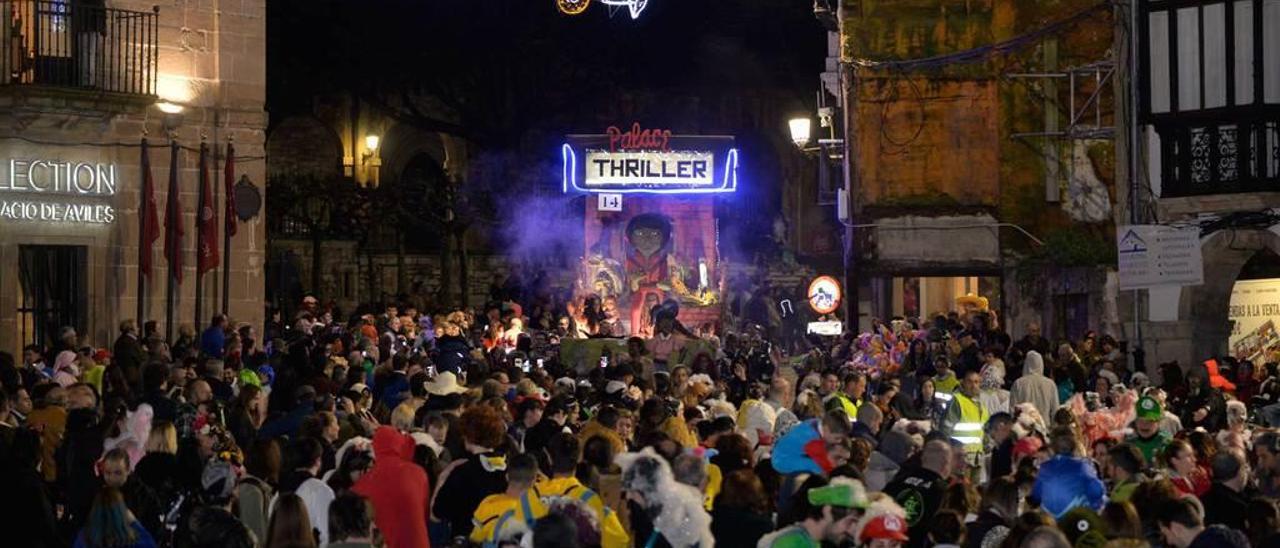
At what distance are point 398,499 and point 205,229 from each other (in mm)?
16139

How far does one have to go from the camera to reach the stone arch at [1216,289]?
1017 inches

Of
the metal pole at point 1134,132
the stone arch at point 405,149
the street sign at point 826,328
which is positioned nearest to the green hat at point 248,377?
the metal pole at point 1134,132

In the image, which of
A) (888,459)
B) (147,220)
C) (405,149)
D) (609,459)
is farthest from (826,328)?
(609,459)

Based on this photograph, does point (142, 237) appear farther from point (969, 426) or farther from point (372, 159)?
point (372, 159)

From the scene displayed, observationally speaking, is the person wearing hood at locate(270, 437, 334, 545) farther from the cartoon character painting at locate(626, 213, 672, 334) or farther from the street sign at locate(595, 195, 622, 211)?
the street sign at locate(595, 195, 622, 211)

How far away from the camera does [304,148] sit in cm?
4994

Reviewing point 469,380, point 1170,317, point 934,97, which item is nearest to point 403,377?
point 469,380

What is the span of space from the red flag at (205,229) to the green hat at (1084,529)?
1874cm

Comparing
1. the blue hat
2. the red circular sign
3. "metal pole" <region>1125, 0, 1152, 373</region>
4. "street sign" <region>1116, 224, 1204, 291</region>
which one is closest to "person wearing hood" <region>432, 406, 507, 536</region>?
the blue hat

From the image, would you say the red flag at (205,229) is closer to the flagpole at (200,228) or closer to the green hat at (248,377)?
the flagpole at (200,228)

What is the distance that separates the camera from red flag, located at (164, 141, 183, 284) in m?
27.1

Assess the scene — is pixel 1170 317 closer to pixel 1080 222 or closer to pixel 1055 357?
pixel 1055 357

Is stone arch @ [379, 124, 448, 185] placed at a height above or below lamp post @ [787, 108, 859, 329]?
above

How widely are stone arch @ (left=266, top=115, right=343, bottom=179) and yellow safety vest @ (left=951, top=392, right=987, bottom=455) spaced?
33.2 metres
